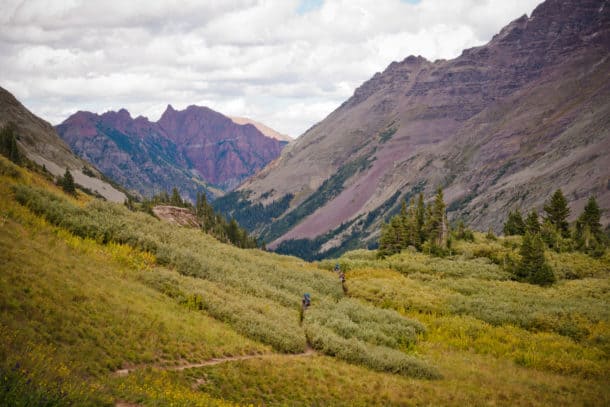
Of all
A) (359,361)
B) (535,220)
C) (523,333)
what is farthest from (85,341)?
(535,220)

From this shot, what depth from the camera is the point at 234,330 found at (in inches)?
795

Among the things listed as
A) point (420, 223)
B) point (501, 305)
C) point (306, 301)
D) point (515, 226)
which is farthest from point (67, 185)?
point (515, 226)

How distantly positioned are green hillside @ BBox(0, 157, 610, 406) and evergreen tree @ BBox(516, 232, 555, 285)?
107 inches

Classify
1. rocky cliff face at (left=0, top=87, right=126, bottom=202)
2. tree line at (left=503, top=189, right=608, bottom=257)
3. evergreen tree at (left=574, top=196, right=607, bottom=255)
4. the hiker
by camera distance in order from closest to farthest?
the hiker → tree line at (left=503, top=189, right=608, bottom=257) → evergreen tree at (left=574, top=196, right=607, bottom=255) → rocky cliff face at (left=0, top=87, right=126, bottom=202)

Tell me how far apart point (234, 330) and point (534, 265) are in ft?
113

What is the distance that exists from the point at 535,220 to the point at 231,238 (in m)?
74.1

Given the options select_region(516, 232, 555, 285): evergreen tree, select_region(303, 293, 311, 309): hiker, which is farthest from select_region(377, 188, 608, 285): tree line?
select_region(303, 293, 311, 309): hiker

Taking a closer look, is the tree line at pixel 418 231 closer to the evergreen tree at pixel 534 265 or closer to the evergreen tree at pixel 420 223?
the evergreen tree at pixel 420 223

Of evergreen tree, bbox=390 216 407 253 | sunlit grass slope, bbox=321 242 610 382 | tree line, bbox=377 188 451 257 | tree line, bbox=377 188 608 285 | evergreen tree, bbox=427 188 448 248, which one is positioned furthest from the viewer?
evergreen tree, bbox=390 216 407 253

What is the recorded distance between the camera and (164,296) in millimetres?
20672

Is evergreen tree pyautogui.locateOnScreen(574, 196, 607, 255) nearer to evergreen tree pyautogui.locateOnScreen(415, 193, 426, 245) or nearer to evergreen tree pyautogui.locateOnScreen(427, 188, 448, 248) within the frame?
evergreen tree pyautogui.locateOnScreen(427, 188, 448, 248)

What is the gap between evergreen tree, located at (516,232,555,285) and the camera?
40.2m

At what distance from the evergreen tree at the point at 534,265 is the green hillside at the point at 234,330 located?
8.88 ft

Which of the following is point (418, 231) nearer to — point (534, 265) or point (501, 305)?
point (534, 265)
